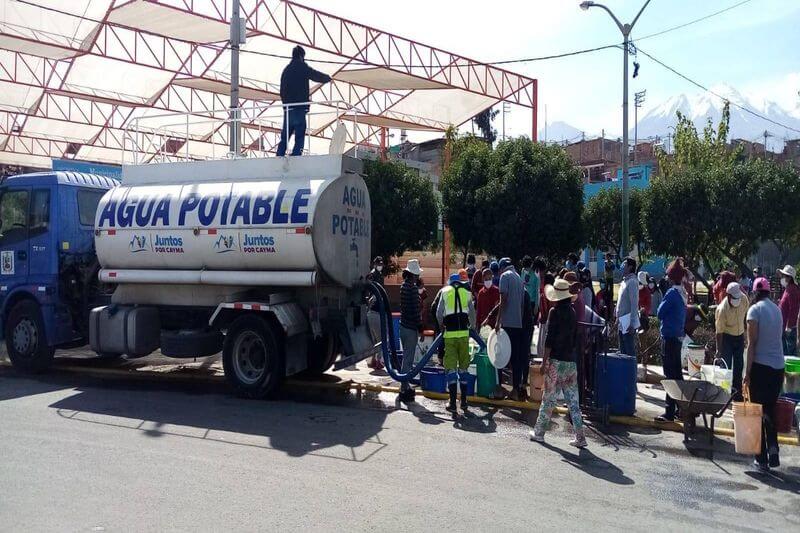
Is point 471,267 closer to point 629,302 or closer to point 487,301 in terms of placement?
point 487,301

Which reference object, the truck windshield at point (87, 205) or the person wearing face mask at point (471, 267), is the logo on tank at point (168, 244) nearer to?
the truck windshield at point (87, 205)

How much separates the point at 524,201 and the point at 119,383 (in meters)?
11.3

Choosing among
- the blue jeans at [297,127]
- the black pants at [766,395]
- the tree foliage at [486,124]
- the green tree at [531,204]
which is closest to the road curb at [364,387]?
the black pants at [766,395]

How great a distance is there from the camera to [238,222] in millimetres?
9844

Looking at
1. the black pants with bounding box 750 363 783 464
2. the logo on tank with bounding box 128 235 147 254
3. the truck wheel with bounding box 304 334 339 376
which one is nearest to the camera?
the black pants with bounding box 750 363 783 464

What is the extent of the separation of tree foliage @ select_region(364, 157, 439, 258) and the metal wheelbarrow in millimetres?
13108

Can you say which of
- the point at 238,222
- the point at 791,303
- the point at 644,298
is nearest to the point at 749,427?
the point at 791,303

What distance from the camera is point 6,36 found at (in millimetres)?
19062

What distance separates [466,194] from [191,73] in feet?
34.4

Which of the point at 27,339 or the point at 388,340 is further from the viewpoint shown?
the point at 27,339

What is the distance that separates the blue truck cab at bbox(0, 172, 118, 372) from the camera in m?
11.2

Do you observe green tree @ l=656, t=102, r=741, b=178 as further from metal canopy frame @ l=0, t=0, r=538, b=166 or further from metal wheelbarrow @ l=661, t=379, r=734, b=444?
metal wheelbarrow @ l=661, t=379, r=734, b=444

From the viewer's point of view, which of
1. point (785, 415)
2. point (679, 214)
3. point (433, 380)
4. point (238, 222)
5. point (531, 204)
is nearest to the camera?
point (785, 415)

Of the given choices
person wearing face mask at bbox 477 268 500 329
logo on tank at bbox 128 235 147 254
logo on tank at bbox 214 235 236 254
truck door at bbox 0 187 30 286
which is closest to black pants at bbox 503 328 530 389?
person wearing face mask at bbox 477 268 500 329
